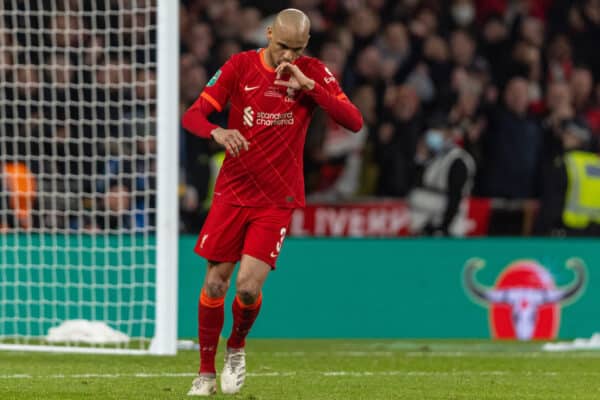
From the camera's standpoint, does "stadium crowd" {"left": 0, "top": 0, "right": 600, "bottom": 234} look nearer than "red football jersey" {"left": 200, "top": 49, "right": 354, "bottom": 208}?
No

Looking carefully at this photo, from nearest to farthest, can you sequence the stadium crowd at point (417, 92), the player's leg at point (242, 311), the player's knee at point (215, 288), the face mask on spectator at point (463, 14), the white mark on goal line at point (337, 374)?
the player's leg at point (242, 311)
the player's knee at point (215, 288)
the white mark on goal line at point (337, 374)
the stadium crowd at point (417, 92)
the face mask on spectator at point (463, 14)

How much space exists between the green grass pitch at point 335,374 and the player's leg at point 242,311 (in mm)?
127

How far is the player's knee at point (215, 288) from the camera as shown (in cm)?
748

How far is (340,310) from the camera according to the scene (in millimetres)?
12938

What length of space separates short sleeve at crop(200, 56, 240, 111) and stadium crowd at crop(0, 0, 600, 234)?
5300 millimetres

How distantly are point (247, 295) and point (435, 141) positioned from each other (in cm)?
719

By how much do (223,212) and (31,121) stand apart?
Result: 14.9 ft

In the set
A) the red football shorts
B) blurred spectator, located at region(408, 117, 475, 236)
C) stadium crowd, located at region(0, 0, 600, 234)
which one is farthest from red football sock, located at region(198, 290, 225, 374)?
blurred spectator, located at region(408, 117, 475, 236)

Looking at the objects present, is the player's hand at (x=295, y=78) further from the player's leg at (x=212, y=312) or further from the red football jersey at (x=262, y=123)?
the player's leg at (x=212, y=312)

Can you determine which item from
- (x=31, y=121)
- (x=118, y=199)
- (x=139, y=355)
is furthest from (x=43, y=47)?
(x=139, y=355)

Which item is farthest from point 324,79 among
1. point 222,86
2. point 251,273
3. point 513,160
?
point 513,160

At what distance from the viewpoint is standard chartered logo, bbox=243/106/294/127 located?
740 cm

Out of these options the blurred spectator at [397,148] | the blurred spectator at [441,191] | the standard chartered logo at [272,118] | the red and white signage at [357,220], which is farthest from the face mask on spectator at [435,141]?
the standard chartered logo at [272,118]

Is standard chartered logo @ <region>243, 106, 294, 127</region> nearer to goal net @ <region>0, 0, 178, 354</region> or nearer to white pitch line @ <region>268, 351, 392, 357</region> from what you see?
white pitch line @ <region>268, 351, 392, 357</region>
